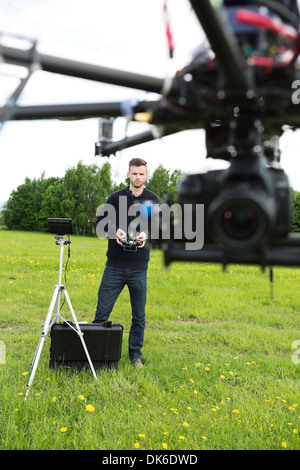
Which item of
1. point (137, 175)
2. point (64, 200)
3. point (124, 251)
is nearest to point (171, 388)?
point (124, 251)

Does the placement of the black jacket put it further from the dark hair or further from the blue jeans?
the dark hair

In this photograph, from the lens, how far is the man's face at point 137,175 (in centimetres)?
566

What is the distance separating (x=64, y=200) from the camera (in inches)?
2191

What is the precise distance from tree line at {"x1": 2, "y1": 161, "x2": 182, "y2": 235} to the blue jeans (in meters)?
27.7

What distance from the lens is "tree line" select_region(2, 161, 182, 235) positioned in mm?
52188

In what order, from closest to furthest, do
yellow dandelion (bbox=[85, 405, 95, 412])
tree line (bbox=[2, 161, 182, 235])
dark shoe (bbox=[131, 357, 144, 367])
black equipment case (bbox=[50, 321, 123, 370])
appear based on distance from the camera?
yellow dandelion (bbox=[85, 405, 95, 412])
black equipment case (bbox=[50, 321, 123, 370])
dark shoe (bbox=[131, 357, 144, 367])
tree line (bbox=[2, 161, 182, 235])

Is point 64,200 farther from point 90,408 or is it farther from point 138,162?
point 90,408

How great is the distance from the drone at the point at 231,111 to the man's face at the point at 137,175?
422cm

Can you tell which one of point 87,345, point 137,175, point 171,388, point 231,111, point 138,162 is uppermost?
point 138,162

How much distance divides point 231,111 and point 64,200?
55866mm

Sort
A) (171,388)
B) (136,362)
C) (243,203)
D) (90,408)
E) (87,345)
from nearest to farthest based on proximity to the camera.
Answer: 1. (243,203)
2. (90,408)
3. (171,388)
4. (87,345)
5. (136,362)

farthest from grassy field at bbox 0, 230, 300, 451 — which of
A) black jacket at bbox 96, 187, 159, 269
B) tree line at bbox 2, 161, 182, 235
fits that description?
tree line at bbox 2, 161, 182, 235
